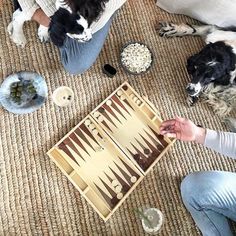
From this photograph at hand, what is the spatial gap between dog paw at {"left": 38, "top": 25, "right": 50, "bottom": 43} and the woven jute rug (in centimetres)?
3

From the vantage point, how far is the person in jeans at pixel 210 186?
1.48 m

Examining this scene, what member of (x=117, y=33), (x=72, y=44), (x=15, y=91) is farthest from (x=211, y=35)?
(x=15, y=91)

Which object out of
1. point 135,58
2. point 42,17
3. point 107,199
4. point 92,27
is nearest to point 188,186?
point 107,199

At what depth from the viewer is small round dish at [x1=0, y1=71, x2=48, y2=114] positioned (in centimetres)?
162

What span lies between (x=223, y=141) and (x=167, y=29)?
622mm

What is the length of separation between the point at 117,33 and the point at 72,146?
1.82ft

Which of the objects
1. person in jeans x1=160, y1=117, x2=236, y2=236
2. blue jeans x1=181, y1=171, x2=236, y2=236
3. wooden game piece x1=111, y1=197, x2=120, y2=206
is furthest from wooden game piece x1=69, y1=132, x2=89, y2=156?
blue jeans x1=181, y1=171, x2=236, y2=236

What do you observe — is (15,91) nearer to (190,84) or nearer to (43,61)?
(43,61)

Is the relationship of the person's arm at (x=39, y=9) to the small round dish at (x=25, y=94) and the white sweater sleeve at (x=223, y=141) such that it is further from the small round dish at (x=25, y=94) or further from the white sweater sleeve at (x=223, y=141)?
the white sweater sleeve at (x=223, y=141)

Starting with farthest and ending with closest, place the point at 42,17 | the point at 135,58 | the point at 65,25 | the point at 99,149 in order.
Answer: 1. the point at 135,58
2. the point at 99,149
3. the point at 42,17
4. the point at 65,25

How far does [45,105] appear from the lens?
1.69m

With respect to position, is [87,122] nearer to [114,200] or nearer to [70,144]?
[70,144]

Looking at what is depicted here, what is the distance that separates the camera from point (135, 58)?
1.75m

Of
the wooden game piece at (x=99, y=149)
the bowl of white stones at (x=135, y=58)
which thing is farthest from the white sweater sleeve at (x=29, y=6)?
the wooden game piece at (x=99, y=149)
